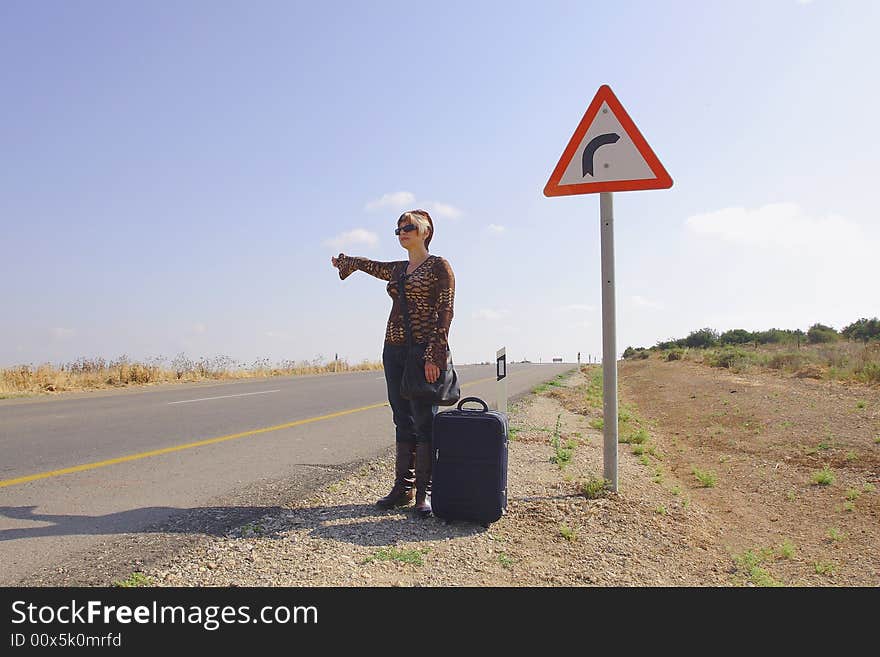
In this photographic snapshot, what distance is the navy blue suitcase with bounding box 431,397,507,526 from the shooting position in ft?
13.0

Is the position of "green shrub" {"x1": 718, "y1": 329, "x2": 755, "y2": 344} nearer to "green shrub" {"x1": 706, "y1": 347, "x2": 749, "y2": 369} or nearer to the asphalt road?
"green shrub" {"x1": 706, "y1": 347, "x2": 749, "y2": 369}

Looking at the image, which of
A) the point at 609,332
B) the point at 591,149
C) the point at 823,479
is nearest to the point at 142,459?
the point at 609,332

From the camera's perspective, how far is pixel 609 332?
471 centimetres

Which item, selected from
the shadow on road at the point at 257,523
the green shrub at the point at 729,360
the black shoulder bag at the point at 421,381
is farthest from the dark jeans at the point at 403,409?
the green shrub at the point at 729,360

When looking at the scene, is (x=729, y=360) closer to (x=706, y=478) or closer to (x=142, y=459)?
(x=706, y=478)

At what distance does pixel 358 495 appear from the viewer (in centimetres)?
485

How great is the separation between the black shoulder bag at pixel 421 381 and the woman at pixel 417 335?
0.04 m

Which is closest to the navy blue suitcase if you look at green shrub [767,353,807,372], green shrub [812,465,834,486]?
green shrub [812,465,834,486]

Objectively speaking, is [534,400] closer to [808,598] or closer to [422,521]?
[422,521]

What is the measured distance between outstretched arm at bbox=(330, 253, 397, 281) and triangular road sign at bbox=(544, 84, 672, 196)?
51.8 inches

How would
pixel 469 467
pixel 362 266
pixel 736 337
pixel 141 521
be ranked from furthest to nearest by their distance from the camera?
pixel 736 337
pixel 362 266
pixel 141 521
pixel 469 467

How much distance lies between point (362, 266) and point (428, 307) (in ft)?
2.47

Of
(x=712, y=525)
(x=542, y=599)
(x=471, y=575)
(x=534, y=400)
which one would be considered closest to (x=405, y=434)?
(x=471, y=575)

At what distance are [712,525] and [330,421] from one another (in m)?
6.15
